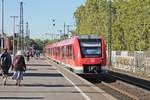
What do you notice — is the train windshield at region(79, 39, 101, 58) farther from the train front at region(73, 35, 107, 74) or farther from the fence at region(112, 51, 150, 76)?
the fence at region(112, 51, 150, 76)

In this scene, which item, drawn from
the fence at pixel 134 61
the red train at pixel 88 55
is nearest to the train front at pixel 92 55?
the red train at pixel 88 55

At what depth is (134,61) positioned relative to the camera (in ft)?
173

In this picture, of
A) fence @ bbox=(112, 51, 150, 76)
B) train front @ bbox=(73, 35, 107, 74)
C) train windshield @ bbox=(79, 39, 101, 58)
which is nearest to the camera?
train front @ bbox=(73, 35, 107, 74)

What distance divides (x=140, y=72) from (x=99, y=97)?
101 feet

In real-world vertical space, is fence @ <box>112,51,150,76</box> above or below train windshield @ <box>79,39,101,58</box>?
below

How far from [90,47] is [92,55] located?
704 millimetres

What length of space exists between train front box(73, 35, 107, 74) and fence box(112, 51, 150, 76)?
422 inches

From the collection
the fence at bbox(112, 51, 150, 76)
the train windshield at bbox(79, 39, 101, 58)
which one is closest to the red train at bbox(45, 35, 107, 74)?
the train windshield at bbox(79, 39, 101, 58)

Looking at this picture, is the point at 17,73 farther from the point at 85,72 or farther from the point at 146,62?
the point at 146,62

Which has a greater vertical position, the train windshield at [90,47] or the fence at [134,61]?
the train windshield at [90,47]

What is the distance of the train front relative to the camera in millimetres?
36250

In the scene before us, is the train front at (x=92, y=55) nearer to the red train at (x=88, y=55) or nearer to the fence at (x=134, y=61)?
the red train at (x=88, y=55)

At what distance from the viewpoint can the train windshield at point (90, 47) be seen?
121 feet

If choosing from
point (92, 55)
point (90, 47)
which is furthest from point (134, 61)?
point (92, 55)
